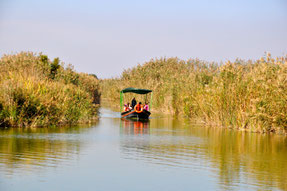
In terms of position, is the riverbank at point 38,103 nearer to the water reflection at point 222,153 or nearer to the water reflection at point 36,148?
the water reflection at point 36,148

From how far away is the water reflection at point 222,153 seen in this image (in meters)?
12.3

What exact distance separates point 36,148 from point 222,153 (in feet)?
21.6

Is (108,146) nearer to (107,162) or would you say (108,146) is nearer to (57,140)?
(57,140)

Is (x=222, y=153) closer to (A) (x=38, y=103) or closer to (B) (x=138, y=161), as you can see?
(B) (x=138, y=161)

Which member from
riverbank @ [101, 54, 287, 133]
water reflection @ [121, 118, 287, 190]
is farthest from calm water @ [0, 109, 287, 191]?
riverbank @ [101, 54, 287, 133]

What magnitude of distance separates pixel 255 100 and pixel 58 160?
11807 mm

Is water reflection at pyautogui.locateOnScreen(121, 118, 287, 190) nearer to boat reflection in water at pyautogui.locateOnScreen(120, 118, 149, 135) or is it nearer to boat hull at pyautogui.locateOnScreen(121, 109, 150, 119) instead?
boat reflection in water at pyautogui.locateOnScreen(120, 118, 149, 135)

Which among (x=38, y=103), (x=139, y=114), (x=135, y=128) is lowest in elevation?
(x=135, y=128)

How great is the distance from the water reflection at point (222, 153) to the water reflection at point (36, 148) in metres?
2.18

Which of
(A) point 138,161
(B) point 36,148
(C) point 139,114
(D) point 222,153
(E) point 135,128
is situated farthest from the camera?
(C) point 139,114

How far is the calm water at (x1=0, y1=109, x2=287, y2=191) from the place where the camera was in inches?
442

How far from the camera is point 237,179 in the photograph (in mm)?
12055

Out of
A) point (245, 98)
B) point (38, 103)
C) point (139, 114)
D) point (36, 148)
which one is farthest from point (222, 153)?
point (139, 114)

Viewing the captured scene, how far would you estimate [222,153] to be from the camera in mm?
17172
